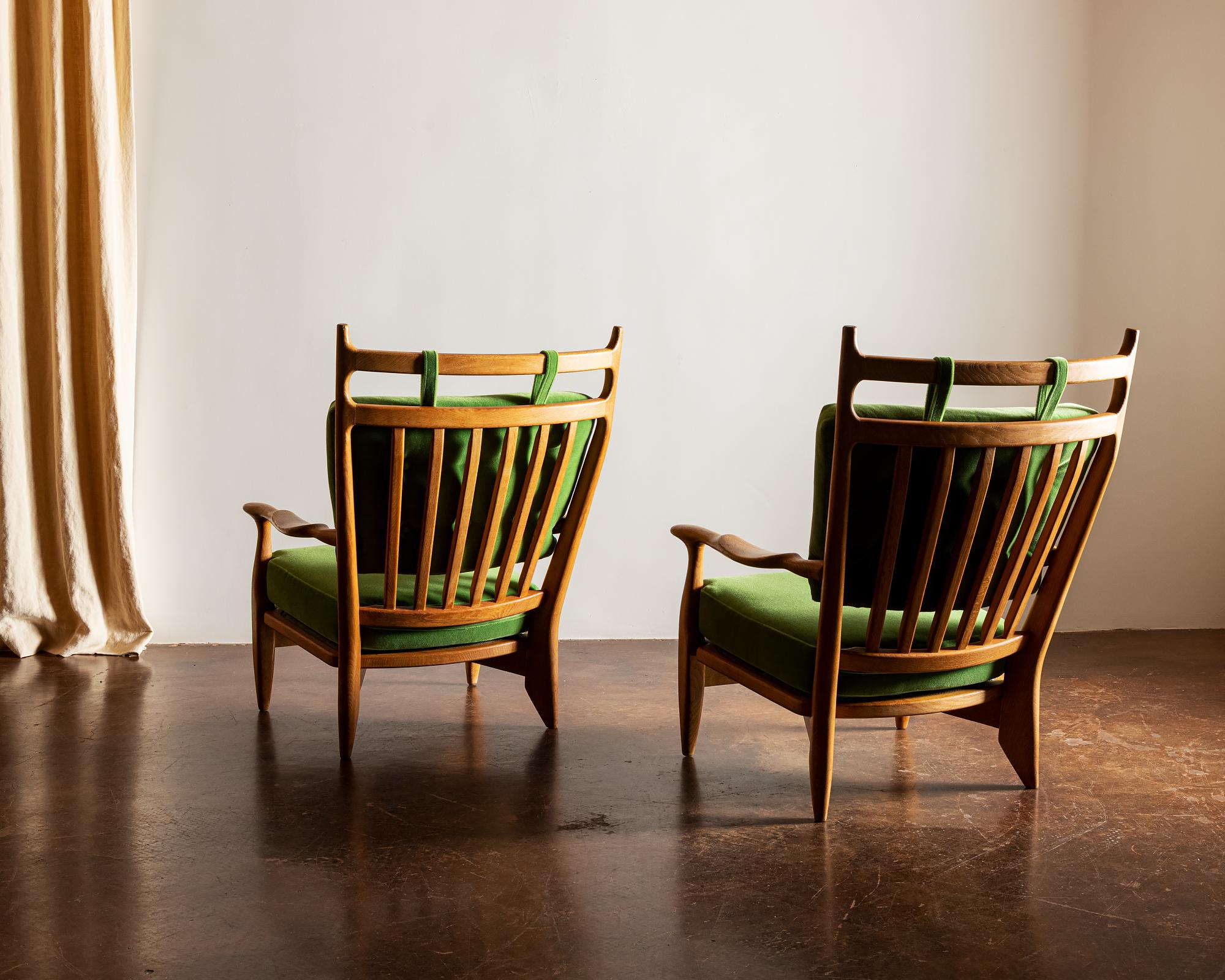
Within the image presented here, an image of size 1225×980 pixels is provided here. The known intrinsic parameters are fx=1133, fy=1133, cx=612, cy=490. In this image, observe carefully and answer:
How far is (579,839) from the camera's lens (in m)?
2.36

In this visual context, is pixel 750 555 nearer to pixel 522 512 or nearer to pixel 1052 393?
pixel 522 512

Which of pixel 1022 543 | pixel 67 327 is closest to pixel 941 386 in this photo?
pixel 1022 543

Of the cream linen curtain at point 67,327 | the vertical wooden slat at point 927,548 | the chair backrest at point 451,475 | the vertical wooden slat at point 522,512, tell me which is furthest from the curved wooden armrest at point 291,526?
the vertical wooden slat at point 927,548

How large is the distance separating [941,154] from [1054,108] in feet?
1.44

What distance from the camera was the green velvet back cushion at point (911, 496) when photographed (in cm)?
225

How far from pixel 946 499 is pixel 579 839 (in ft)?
3.36

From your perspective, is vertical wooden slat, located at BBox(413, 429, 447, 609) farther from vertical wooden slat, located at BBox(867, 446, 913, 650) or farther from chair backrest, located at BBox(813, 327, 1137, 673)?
vertical wooden slat, located at BBox(867, 446, 913, 650)

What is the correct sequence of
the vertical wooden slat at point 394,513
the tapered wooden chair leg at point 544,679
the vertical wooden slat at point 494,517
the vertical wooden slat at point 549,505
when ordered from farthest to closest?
1. the tapered wooden chair leg at point 544,679
2. the vertical wooden slat at point 549,505
3. the vertical wooden slat at point 494,517
4. the vertical wooden slat at point 394,513

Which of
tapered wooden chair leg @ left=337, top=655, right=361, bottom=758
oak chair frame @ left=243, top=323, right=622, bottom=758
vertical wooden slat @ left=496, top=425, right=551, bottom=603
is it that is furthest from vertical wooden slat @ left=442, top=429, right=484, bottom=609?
tapered wooden chair leg @ left=337, top=655, right=361, bottom=758

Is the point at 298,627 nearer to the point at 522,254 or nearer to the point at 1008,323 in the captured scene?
the point at 522,254

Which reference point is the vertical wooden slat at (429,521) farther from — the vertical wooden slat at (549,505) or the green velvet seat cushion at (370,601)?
the vertical wooden slat at (549,505)

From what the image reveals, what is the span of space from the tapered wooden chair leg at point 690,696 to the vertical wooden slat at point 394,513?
2.38 ft

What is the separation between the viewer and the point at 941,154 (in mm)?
4062

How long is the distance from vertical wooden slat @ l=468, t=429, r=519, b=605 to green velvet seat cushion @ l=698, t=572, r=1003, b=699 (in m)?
0.52
